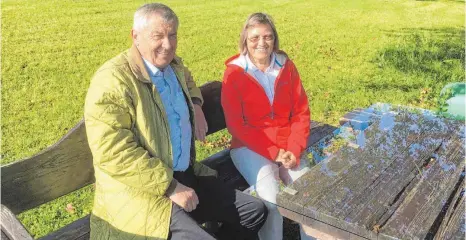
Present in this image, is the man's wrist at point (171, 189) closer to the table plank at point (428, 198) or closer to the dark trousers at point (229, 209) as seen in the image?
the dark trousers at point (229, 209)

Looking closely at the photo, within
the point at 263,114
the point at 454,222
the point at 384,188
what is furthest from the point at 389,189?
the point at 263,114

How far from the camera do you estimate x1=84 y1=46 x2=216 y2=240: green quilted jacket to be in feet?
8.77

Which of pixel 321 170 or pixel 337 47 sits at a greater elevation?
pixel 321 170

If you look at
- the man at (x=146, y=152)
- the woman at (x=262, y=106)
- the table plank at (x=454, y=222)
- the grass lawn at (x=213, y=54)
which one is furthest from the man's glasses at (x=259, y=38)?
the grass lawn at (x=213, y=54)

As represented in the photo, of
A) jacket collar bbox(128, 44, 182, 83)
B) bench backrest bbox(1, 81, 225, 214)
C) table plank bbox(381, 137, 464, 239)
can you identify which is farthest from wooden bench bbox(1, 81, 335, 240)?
table plank bbox(381, 137, 464, 239)

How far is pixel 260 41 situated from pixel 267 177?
3.70 feet

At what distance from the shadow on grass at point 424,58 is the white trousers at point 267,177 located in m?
4.67

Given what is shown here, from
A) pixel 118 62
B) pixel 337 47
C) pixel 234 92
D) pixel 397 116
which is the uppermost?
pixel 118 62

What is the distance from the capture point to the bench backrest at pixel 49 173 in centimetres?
271

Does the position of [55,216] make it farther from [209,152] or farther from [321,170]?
[321,170]

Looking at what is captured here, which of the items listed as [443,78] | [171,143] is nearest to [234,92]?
[171,143]

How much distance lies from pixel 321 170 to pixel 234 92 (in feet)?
3.47

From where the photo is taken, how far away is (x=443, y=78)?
323 inches

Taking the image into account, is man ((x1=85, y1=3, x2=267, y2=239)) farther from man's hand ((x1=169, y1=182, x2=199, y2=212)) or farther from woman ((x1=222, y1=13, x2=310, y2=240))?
woman ((x1=222, y1=13, x2=310, y2=240))
